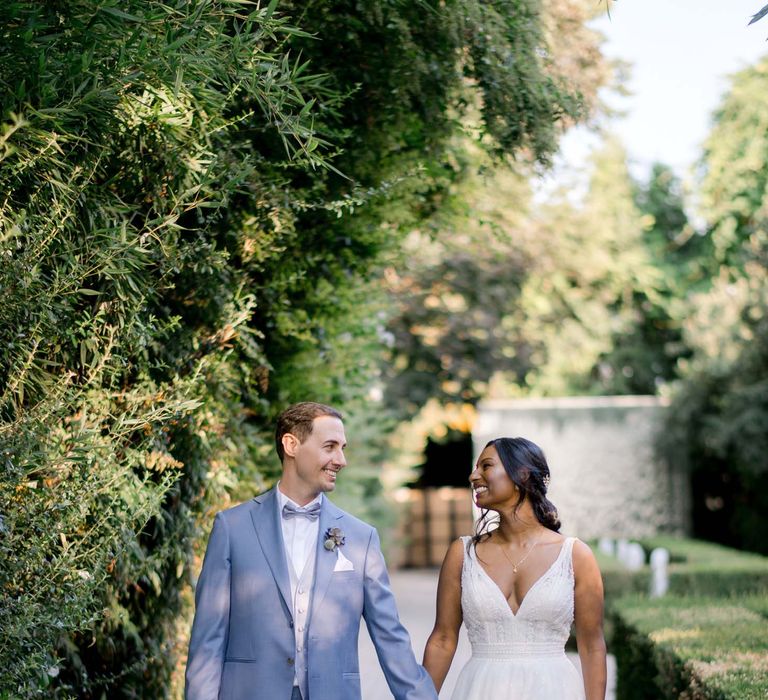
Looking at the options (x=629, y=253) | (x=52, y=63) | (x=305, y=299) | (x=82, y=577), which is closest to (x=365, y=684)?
(x=305, y=299)

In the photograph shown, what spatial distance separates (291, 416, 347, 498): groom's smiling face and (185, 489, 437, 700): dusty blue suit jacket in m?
0.12

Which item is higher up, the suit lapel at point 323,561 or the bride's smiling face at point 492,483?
the bride's smiling face at point 492,483

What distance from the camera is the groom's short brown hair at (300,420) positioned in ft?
13.0

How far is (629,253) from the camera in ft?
72.8

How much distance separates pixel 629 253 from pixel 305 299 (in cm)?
1681

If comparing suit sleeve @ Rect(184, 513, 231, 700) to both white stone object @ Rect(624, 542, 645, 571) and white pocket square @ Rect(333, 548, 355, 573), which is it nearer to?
white pocket square @ Rect(333, 548, 355, 573)

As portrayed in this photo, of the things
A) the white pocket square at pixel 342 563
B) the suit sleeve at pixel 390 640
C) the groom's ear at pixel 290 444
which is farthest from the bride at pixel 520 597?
the groom's ear at pixel 290 444

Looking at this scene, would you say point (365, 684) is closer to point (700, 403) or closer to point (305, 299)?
point (305, 299)

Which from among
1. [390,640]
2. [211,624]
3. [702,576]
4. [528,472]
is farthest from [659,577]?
[211,624]

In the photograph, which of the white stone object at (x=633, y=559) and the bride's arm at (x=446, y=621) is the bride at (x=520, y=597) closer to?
the bride's arm at (x=446, y=621)

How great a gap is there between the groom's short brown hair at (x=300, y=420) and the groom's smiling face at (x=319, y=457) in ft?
0.07

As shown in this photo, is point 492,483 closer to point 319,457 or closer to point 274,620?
point 319,457

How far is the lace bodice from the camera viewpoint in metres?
4.13

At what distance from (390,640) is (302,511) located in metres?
0.53
